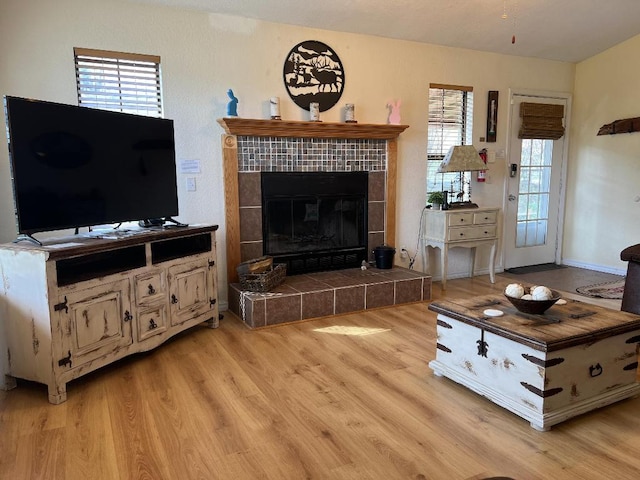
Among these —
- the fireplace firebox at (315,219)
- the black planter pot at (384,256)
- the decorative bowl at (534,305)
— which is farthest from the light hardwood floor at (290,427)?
the black planter pot at (384,256)

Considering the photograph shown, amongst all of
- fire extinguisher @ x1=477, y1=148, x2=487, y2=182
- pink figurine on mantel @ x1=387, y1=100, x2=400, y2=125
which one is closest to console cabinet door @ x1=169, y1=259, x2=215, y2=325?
pink figurine on mantel @ x1=387, y1=100, x2=400, y2=125

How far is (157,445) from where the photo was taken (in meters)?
1.97

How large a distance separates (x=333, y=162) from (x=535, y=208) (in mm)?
2889

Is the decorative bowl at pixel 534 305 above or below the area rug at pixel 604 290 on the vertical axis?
above

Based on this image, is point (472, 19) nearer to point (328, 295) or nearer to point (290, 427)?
point (328, 295)

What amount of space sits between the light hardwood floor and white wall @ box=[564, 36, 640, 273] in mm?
3632

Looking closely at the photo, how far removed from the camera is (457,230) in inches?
178

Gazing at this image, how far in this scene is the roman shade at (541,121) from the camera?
207 inches

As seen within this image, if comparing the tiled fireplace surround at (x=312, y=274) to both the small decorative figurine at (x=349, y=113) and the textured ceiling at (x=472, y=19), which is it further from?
the textured ceiling at (x=472, y=19)

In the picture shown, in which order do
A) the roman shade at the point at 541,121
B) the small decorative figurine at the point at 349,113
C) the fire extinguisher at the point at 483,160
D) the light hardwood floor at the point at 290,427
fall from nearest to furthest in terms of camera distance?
the light hardwood floor at the point at 290,427 < the small decorative figurine at the point at 349,113 < the fire extinguisher at the point at 483,160 < the roman shade at the point at 541,121

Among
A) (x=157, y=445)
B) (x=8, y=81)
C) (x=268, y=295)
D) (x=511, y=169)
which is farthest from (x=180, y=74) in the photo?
(x=511, y=169)

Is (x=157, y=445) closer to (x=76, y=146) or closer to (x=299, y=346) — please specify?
(x=299, y=346)

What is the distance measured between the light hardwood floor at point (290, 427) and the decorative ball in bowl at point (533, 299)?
1.71ft

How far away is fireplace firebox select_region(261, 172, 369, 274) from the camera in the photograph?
407cm
